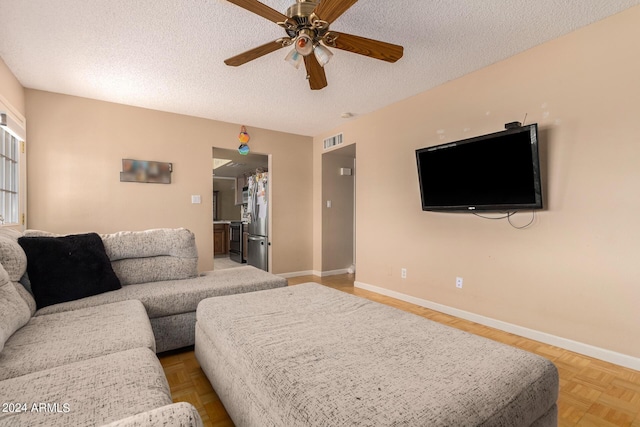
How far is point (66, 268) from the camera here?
206 centimetres

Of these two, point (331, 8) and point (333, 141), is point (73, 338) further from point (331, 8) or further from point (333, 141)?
point (333, 141)

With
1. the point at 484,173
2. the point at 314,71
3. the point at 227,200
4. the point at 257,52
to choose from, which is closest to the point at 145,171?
the point at 257,52

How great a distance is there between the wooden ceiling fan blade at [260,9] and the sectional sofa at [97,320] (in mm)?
1780

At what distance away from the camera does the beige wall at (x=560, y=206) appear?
2047 millimetres

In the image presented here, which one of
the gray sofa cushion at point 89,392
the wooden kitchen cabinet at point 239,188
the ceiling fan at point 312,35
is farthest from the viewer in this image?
the wooden kitchen cabinet at point 239,188

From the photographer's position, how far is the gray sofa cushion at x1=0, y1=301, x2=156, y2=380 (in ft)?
3.94

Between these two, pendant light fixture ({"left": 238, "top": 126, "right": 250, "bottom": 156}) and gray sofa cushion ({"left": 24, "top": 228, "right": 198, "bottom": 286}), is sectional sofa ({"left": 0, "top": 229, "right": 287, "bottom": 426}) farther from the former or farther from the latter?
pendant light fixture ({"left": 238, "top": 126, "right": 250, "bottom": 156})

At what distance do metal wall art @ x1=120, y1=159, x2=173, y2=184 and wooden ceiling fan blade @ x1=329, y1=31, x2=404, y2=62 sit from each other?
300cm

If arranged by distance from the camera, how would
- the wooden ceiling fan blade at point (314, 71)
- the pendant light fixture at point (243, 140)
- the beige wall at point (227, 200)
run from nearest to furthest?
the wooden ceiling fan blade at point (314, 71)
the pendant light fixture at point (243, 140)
the beige wall at point (227, 200)

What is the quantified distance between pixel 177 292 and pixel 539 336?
292cm

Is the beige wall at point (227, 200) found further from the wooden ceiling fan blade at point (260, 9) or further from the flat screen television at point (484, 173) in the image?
the wooden ceiling fan blade at point (260, 9)

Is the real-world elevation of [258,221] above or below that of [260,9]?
below

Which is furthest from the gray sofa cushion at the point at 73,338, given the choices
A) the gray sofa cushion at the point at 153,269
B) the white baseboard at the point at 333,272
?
the white baseboard at the point at 333,272

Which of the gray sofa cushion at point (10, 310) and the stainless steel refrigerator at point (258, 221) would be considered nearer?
the gray sofa cushion at point (10, 310)
